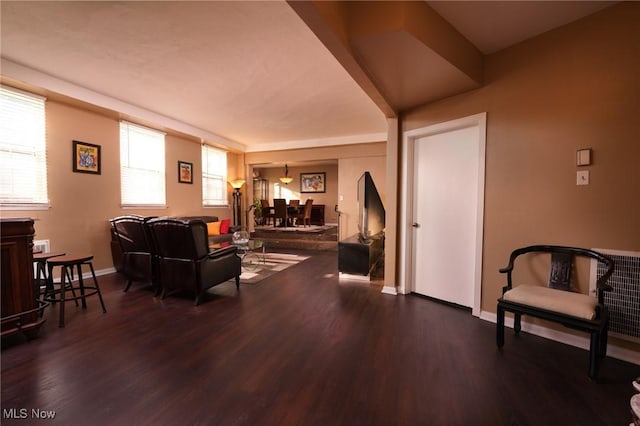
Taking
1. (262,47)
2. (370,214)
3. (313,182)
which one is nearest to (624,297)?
(370,214)

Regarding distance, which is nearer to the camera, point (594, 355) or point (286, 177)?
point (594, 355)

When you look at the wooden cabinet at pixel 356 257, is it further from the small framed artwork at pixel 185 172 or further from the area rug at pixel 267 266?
the small framed artwork at pixel 185 172

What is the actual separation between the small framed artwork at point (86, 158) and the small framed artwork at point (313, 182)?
7.61 meters

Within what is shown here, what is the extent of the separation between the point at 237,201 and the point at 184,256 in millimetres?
4641

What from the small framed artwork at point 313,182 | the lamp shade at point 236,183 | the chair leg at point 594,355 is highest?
the small framed artwork at point 313,182

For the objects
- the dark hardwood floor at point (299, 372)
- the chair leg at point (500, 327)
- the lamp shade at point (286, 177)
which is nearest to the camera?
the dark hardwood floor at point (299, 372)

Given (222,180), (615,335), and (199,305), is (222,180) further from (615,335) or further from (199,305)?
(615,335)

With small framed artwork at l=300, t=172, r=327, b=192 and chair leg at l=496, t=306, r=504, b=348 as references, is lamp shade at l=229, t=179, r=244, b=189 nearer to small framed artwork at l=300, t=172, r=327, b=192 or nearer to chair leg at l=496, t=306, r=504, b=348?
small framed artwork at l=300, t=172, r=327, b=192

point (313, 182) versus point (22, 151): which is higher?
point (313, 182)

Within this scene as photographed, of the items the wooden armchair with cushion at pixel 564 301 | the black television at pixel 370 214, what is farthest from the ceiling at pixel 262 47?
the wooden armchair with cushion at pixel 564 301

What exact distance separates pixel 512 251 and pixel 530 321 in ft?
2.08

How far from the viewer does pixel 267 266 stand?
4914 millimetres

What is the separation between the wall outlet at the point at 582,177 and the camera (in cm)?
210

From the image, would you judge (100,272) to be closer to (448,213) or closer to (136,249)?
(136,249)
